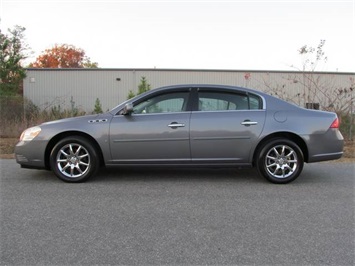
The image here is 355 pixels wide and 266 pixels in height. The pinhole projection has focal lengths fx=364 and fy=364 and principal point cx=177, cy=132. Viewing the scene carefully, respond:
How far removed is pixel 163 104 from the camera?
6156 millimetres

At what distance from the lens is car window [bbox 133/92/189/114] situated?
241 inches

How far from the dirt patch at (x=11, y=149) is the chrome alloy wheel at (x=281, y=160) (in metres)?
3.53

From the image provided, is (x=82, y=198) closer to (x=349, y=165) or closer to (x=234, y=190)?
(x=234, y=190)

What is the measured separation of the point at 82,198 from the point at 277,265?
2986mm

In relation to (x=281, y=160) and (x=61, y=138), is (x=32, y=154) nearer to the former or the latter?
(x=61, y=138)

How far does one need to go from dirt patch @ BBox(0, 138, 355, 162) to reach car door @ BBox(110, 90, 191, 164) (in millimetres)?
4186

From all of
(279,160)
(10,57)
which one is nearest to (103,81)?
(10,57)

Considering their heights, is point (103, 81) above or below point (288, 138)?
above

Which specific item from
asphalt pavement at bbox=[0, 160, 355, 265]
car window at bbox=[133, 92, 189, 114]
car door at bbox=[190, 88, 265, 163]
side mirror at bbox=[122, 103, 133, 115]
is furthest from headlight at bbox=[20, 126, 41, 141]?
car door at bbox=[190, 88, 265, 163]

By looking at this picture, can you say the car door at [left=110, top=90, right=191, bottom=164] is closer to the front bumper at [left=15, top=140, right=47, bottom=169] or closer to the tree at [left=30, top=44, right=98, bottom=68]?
the front bumper at [left=15, top=140, right=47, bottom=169]

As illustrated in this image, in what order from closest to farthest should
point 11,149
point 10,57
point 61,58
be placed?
point 11,149, point 10,57, point 61,58

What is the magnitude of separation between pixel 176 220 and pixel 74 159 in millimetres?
2508

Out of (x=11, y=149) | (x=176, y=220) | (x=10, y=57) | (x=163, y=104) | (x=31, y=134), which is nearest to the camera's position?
(x=176, y=220)

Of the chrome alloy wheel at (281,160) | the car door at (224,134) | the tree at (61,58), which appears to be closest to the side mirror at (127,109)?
the car door at (224,134)
